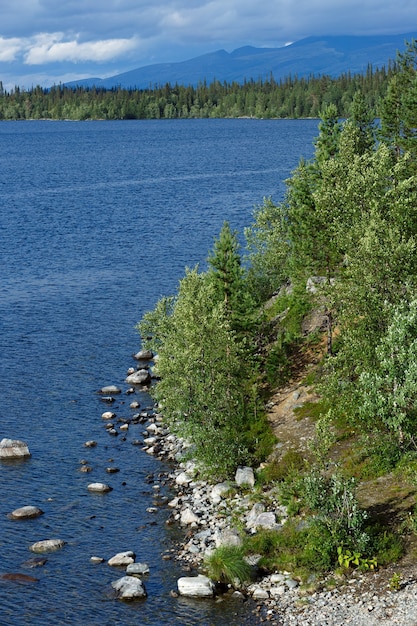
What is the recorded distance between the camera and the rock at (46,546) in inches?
1700

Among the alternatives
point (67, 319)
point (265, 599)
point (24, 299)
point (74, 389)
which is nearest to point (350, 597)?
point (265, 599)

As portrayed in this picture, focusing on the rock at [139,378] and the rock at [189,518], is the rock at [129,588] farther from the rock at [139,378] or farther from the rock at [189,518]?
the rock at [139,378]

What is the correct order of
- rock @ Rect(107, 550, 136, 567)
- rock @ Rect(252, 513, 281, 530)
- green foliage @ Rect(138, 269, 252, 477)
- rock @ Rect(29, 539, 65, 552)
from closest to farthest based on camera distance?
1. rock @ Rect(107, 550, 136, 567)
2. rock @ Rect(252, 513, 281, 530)
3. rock @ Rect(29, 539, 65, 552)
4. green foliage @ Rect(138, 269, 252, 477)

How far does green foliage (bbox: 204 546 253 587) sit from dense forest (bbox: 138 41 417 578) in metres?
0.49

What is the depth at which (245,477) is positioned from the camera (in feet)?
159

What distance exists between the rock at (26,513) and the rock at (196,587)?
1170 centimetres

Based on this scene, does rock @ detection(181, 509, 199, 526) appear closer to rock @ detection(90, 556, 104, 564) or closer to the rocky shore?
the rocky shore

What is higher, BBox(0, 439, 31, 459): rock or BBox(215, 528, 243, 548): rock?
BBox(0, 439, 31, 459): rock

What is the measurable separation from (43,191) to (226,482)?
137001mm

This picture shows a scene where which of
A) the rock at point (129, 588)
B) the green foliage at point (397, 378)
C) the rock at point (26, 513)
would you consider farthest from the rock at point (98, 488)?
the green foliage at point (397, 378)

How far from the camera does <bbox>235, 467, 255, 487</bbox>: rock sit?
1891 inches

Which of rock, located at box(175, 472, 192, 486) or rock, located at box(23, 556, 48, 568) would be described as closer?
rock, located at box(23, 556, 48, 568)

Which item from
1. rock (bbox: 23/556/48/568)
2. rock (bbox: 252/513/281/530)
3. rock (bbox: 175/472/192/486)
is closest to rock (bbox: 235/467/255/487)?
rock (bbox: 175/472/192/486)

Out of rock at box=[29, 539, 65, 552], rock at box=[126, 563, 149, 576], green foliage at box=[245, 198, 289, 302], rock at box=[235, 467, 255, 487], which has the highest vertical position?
green foliage at box=[245, 198, 289, 302]
